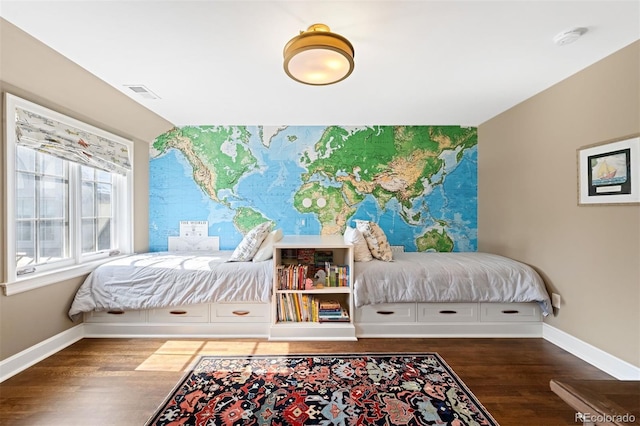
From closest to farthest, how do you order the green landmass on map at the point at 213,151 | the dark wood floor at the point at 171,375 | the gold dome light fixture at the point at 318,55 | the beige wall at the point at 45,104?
the gold dome light fixture at the point at 318,55 → the dark wood floor at the point at 171,375 → the beige wall at the point at 45,104 → the green landmass on map at the point at 213,151

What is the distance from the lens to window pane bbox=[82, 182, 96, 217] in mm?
2771

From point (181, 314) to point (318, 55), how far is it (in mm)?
2531

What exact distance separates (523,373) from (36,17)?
3.88 meters

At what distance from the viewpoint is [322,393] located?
1.80 m

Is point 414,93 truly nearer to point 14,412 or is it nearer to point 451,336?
point 451,336

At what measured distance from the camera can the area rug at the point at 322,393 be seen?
1597 millimetres

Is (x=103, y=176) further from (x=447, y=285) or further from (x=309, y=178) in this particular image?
(x=447, y=285)

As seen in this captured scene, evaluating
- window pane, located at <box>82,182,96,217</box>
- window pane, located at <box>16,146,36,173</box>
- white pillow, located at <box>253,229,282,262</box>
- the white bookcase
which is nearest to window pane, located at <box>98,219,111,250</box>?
window pane, located at <box>82,182,96,217</box>

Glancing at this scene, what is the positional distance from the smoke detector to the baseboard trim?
14.2ft

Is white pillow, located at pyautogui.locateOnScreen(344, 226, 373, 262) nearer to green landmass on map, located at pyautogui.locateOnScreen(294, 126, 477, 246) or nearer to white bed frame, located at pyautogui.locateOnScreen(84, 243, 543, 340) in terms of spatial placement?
white bed frame, located at pyautogui.locateOnScreen(84, 243, 543, 340)

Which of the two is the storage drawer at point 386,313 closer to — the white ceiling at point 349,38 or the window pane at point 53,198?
the white ceiling at point 349,38

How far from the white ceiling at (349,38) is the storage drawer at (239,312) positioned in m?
2.02

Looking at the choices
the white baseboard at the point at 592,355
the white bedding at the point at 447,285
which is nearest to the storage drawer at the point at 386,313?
the white bedding at the point at 447,285

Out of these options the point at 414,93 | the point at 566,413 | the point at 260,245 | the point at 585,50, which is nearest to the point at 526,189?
the point at 585,50
